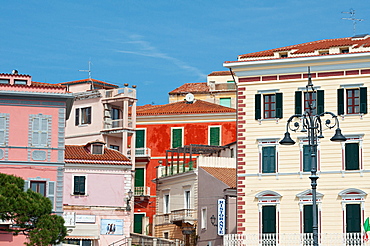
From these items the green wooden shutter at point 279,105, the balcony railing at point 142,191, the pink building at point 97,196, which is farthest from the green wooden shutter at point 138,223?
the green wooden shutter at point 279,105

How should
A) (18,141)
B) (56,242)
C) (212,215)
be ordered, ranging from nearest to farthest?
1. (56,242)
2. (18,141)
3. (212,215)

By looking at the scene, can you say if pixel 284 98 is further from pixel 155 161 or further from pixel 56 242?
pixel 155 161

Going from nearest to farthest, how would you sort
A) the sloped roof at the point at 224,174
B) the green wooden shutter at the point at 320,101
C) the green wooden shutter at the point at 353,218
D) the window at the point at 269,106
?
the green wooden shutter at the point at 353,218 → the green wooden shutter at the point at 320,101 → the window at the point at 269,106 → the sloped roof at the point at 224,174

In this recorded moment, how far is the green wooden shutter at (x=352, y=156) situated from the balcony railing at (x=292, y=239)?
139 inches

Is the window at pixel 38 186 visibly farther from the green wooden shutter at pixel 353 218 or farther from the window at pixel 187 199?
the green wooden shutter at pixel 353 218

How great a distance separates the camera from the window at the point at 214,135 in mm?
71812

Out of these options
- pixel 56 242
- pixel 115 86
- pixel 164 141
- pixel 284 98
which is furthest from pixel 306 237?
pixel 115 86

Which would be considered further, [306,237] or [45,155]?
[45,155]

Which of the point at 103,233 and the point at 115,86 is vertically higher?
the point at 115,86

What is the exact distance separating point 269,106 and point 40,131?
1275 centimetres

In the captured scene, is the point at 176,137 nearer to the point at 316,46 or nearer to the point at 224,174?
the point at 224,174

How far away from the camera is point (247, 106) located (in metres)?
51.9

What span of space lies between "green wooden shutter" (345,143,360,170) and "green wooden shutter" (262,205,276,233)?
15.2 feet

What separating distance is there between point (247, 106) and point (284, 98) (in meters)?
2.10
